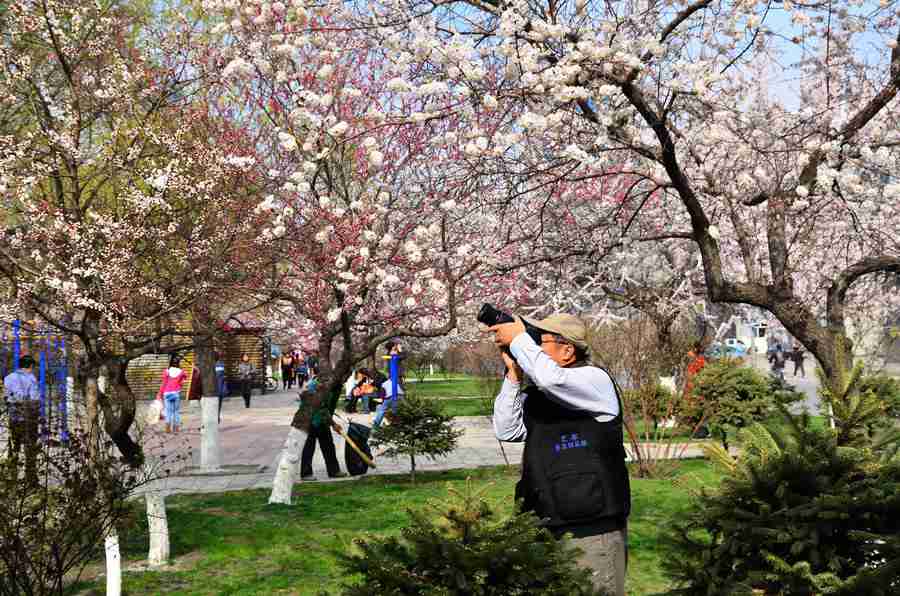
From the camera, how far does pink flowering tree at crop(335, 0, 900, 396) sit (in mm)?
6684

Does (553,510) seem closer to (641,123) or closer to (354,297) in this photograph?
(641,123)

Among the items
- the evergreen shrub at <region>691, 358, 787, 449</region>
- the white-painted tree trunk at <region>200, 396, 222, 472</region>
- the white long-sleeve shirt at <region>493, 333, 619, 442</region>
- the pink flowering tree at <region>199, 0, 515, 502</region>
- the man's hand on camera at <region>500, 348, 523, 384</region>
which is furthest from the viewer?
the white-painted tree trunk at <region>200, 396, 222, 472</region>

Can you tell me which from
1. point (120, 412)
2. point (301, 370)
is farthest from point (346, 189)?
point (301, 370)

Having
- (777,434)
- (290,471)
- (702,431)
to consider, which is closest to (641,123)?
(290,471)

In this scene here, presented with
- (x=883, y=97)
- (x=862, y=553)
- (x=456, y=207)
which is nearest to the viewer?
(x=862, y=553)

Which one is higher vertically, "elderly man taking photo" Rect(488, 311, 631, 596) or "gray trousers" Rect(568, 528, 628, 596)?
"elderly man taking photo" Rect(488, 311, 631, 596)

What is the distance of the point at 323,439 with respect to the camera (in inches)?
535

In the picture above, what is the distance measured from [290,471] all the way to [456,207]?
3843mm

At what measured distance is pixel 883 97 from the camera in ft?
24.3

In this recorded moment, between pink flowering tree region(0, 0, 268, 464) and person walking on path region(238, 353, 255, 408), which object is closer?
pink flowering tree region(0, 0, 268, 464)

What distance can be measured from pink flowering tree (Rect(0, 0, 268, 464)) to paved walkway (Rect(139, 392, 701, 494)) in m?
1.28

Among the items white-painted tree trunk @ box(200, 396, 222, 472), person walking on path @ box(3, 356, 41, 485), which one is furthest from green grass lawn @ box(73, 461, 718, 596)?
white-painted tree trunk @ box(200, 396, 222, 472)

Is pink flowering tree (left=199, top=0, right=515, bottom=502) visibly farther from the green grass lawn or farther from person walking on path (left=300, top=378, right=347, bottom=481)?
person walking on path (left=300, top=378, right=347, bottom=481)

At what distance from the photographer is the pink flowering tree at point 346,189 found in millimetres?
8258
